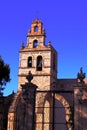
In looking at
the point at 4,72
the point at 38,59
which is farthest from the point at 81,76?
the point at 38,59

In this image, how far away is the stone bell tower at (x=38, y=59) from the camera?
2173 inches

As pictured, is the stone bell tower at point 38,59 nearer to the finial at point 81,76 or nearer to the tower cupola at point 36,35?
the tower cupola at point 36,35

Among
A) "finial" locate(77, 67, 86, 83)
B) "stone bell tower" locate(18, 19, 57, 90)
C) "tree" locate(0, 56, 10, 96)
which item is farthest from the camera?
"stone bell tower" locate(18, 19, 57, 90)

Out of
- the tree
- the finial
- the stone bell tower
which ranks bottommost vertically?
the finial

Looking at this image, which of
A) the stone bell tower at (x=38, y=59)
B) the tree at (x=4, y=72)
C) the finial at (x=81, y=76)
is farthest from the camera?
the stone bell tower at (x=38, y=59)

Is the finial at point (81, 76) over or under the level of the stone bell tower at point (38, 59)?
under

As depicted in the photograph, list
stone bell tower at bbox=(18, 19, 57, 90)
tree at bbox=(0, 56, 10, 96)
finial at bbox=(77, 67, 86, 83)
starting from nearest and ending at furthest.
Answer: finial at bbox=(77, 67, 86, 83)
tree at bbox=(0, 56, 10, 96)
stone bell tower at bbox=(18, 19, 57, 90)

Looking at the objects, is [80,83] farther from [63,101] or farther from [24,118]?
[63,101]

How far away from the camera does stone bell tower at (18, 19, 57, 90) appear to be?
55.2 m

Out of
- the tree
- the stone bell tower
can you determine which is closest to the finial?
the tree

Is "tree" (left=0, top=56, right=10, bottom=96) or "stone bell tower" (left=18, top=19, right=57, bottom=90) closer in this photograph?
"tree" (left=0, top=56, right=10, bottom=96)

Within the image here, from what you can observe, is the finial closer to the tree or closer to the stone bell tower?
the tree

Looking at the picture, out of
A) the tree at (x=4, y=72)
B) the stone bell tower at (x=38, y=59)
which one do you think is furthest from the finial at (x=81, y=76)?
the stone bell tower at (x=38, y=59)

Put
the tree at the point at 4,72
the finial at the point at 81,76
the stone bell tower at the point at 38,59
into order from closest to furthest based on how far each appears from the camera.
Answer: the finial at the point at 81,76 → the tree at the point at 4,72 → the stone bell tower at the point at 38,59
